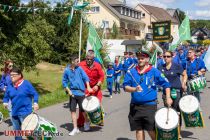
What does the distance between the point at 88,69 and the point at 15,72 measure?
280 centimetres

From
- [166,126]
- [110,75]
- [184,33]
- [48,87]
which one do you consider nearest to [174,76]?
[166,126]

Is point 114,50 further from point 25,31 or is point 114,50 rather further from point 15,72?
point 15,72

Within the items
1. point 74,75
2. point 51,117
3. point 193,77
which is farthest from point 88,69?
point 193,77

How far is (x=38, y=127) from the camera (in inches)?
258

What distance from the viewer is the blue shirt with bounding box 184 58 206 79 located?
38.0 ft

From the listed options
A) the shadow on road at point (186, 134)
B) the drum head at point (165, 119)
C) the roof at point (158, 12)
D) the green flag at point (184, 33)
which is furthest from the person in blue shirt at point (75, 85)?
the roof at point (158, 12)

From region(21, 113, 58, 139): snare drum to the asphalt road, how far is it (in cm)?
192

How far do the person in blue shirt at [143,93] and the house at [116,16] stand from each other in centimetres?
4638

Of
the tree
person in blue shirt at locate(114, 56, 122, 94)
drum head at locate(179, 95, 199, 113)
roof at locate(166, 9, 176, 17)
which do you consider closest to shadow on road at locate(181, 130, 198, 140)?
drum head at locate(179, 95, 199, 113)

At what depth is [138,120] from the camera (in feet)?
21.6

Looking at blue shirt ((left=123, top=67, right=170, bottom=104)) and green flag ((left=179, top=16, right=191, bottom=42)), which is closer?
blue shirt ((left=123, top=67, right=170, bottom=104))

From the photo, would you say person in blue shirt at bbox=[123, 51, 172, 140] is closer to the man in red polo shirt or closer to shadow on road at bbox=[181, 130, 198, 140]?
shadow on road at bbox=[181, 130, 198, 140]

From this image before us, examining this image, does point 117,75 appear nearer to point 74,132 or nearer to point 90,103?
point 74,132

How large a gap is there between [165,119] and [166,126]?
0.48ft
